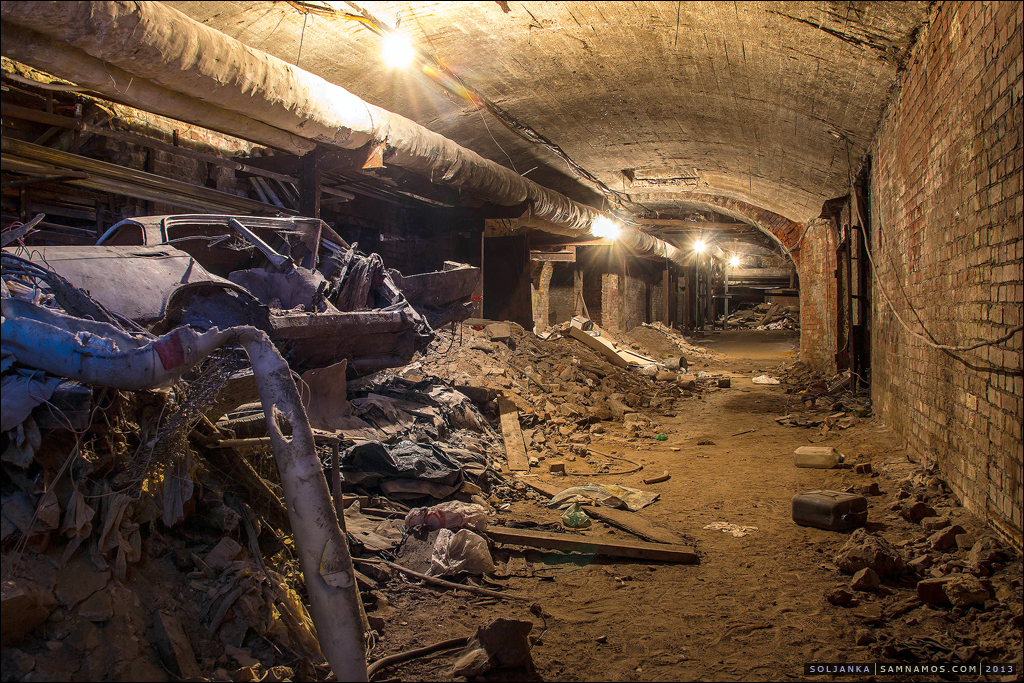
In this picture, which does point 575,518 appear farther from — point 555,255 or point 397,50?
point 555,255

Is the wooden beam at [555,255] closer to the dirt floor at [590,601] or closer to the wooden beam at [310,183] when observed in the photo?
the wooden beam at [310,183]

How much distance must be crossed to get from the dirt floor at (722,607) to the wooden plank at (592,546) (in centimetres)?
8

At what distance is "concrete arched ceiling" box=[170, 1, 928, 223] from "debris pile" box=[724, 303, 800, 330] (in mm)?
17513

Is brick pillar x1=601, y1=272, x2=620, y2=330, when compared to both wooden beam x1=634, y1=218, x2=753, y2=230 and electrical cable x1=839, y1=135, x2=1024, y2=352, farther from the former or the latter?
electrical cable x1=839, y1=135, x2=1024, y2=352

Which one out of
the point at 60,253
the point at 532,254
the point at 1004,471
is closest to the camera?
the point at 1004,471

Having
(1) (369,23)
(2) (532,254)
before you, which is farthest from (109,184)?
(2) (532,254)

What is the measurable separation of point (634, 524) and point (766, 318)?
79.8 feet

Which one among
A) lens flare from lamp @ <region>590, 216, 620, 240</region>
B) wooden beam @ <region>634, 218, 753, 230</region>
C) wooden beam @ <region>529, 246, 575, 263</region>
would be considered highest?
wooden beam @ <region>634, 218, 753, 230</region>

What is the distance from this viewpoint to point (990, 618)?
279 cm

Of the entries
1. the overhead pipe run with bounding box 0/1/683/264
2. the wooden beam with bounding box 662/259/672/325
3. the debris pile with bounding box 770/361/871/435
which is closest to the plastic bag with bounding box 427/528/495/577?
the overhead pipe run with bounding box 0/1/683/264

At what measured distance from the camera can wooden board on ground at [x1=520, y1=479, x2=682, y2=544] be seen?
4.00m

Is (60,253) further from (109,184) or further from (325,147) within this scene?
(325,147)

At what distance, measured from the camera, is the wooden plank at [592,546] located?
147 inches

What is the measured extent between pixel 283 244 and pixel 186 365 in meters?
3.91
